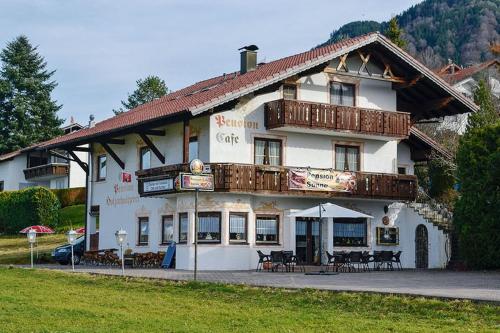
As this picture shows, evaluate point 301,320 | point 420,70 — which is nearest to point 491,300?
point 301,320

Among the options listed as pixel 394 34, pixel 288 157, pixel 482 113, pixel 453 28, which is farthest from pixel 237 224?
pixel 453 28

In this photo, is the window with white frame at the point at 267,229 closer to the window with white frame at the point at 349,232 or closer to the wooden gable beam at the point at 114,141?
the window with white frame at the point at 349,232

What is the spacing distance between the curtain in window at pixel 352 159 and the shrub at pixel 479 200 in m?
5.15

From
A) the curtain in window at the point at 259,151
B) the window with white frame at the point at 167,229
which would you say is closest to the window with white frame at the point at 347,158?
the curtain in window at the point at 259,151

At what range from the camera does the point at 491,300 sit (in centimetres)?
1577

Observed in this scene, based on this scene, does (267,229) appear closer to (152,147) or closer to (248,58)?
(152,147)

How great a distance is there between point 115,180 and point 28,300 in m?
20.2

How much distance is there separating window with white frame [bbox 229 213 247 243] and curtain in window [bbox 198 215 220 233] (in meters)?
0.51

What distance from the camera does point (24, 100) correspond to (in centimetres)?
6988

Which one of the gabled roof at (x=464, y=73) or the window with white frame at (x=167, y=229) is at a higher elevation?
the gabled roof at (x=464, y=73)

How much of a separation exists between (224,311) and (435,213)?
20.8 m

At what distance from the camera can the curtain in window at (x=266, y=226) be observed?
3209 cm

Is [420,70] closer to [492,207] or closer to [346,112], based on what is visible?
[346,112]

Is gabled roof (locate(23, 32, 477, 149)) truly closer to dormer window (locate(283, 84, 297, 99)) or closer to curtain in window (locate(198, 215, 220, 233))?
dormer window (locate(283, 84, 297, 99))
